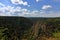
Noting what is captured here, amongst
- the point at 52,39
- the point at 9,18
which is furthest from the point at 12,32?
the point at 52,39

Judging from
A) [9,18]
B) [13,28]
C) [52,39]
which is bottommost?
[52,39]

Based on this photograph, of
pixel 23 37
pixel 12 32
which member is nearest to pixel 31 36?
pixel 23 37

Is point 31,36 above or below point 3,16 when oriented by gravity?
below

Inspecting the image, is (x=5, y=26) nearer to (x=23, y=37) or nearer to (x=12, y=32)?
(x=12, y=32)

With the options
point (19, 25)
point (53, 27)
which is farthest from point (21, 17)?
point (53, 27)

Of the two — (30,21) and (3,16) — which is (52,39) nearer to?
(30,21)

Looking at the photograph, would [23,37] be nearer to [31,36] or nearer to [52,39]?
[31,36]

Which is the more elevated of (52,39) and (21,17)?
(21,17)
